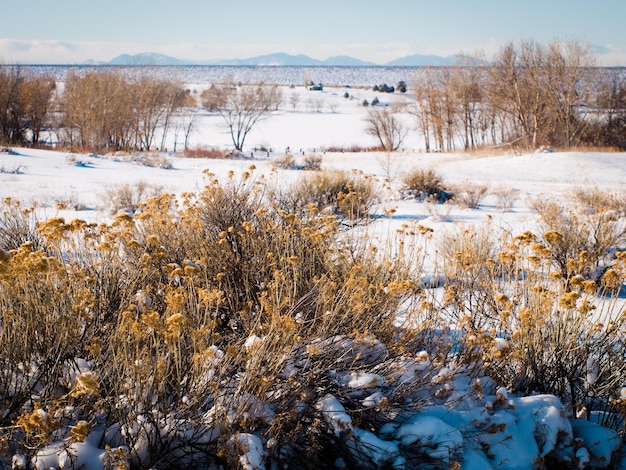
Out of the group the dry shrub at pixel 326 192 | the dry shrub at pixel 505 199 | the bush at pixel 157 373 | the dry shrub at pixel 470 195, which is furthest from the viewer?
the dry shrub at pixel 470 195

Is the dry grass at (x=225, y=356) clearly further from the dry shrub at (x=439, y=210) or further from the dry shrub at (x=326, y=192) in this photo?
the dry shrub at (x=439, y=210)

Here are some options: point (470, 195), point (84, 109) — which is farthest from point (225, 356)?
point (84, 109)

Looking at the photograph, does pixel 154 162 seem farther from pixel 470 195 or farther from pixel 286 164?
pixel 470 195

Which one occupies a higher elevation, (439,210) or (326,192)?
(326,192)

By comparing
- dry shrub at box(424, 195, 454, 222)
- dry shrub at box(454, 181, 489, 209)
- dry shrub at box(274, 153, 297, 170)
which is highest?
dry shrub at box(274, 153, 297, 170)

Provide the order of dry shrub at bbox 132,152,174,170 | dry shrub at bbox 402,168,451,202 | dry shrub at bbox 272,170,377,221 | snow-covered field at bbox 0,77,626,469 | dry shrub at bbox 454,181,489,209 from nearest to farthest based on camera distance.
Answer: snow-covered field at bbox 0,77,626,469 → dry shrub at bbox 272,170,377,221 → dry shrub at bbox 454,181,489,209 → dry shrub at bbox 402,168,451,202 → dry shrub at bbox 132,152,174,170

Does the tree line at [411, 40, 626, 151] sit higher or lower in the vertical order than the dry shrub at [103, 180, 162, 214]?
higher

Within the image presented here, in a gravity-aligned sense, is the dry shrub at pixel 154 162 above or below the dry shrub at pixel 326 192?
above

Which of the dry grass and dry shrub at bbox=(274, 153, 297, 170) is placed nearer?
the dry grass

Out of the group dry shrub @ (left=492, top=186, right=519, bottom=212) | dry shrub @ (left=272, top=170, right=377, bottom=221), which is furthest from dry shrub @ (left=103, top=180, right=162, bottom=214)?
dry shrub @ (left=492, top=186, right=519, bottom=212)

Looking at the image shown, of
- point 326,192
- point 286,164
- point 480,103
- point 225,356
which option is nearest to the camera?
point 225,356

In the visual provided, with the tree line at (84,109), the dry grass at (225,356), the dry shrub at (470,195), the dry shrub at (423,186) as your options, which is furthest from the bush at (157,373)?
the tree line at (84,109)

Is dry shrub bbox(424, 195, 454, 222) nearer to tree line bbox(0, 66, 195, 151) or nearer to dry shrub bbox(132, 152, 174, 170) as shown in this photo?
dry shrub bbox(132, 152, 174, 170)

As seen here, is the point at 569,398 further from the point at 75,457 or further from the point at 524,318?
the point at 75,457
